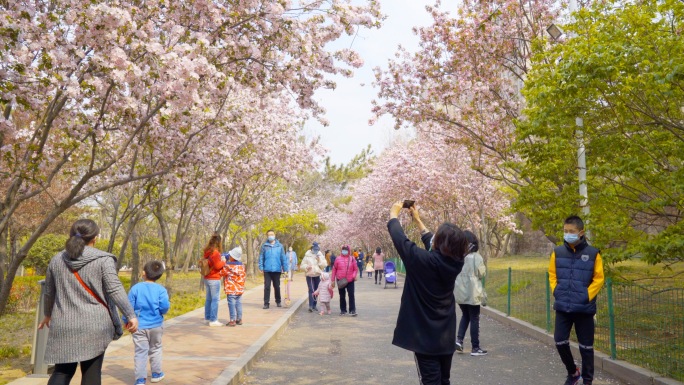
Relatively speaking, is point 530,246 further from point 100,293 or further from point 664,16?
point 100,293

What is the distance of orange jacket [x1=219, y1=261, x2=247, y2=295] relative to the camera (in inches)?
451

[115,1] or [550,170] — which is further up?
[115,1]

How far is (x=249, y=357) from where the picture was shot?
781 cm

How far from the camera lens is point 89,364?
4.48 meters

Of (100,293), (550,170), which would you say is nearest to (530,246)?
(550,170)

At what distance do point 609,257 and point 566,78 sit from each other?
2.48m

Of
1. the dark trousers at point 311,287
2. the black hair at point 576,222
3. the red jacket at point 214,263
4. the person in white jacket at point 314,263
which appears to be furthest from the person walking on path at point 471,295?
the dark trousers at point 311,287

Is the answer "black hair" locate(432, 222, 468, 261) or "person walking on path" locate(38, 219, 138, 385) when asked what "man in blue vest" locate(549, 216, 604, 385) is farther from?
"person walking on path" locate(38, 219, 138, 385)

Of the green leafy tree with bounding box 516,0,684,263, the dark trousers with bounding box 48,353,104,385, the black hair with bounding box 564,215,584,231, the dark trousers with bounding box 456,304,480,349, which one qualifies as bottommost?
the dark trousers with bounding box 456,304,480,349

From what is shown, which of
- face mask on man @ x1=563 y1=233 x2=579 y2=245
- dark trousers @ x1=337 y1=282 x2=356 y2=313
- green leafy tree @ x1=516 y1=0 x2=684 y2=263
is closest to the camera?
face mask on man @ x1=563 y1=233 x2=579 y2=245

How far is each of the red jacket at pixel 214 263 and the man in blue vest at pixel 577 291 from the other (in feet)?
22.0

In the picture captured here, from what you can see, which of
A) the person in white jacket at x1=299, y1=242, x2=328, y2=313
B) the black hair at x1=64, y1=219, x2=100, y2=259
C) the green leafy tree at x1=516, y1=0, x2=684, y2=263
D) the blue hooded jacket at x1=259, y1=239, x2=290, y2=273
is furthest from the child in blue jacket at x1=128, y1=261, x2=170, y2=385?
the person in white jacket at x1=299, y1=242, x2=328, y2=313

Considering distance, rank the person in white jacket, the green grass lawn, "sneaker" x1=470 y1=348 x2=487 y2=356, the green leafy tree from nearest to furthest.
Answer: the green leafy tree < the green grass lawn < "sneaker" x1=470 y1=348 x2=487 y2=356 < the person in white jacket

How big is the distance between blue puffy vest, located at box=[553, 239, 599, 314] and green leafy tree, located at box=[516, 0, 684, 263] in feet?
3.91
